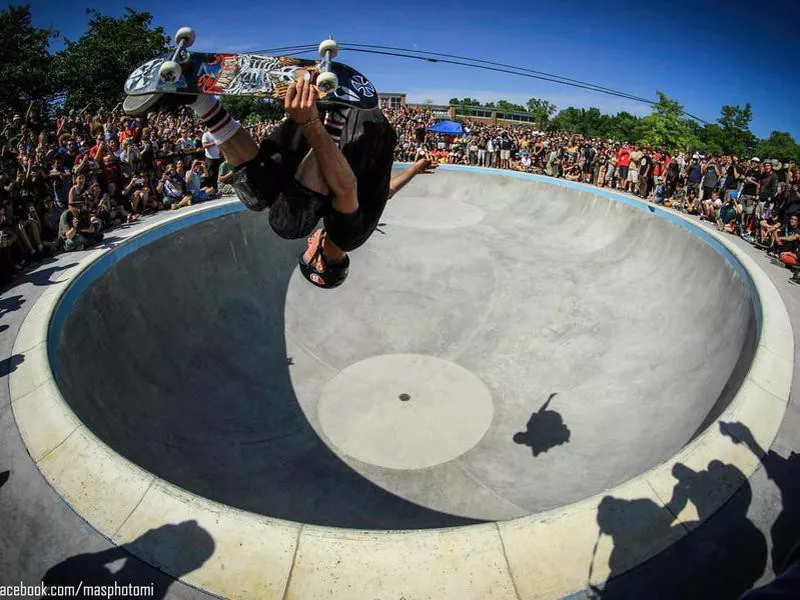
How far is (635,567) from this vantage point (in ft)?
10.3

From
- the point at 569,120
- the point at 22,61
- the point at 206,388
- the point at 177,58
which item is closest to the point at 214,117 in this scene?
the point at 177,58

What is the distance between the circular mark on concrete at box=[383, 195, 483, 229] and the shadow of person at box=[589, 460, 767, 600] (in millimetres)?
10724

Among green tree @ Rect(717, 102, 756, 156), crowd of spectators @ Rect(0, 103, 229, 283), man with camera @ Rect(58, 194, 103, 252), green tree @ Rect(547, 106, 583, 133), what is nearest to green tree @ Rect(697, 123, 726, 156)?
green tree @ Rect(717, 102, 756, 156)

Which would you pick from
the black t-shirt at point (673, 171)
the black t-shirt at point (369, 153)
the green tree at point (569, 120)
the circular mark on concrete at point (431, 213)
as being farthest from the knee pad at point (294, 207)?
the green tree at point (569, 120)

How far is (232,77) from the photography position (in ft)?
8.56

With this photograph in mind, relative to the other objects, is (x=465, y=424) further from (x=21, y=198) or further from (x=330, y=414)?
(x=21, y=198)

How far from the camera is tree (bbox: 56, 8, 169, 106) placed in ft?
84.0

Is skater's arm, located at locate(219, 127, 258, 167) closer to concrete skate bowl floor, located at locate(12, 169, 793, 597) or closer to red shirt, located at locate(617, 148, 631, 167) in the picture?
concrete skate bowl floor, located at locate(12, 169, 793, 597)

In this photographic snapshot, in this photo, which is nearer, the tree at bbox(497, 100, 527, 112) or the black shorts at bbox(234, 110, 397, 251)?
the black shorts at bbox(234, 110, 397, 251)

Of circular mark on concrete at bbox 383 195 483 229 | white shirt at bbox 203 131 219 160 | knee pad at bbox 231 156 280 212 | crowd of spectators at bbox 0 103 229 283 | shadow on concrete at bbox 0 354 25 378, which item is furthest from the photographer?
circular mark on concrete at bbox 383 195 483 229

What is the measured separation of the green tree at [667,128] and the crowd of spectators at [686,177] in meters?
37.7

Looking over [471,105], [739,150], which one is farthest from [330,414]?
[471,105]

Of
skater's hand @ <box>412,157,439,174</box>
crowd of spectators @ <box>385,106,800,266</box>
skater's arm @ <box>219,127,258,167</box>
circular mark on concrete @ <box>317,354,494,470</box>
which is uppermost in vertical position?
skater's arm @ <box>219,127,258,167</box>

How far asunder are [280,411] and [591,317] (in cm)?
652
